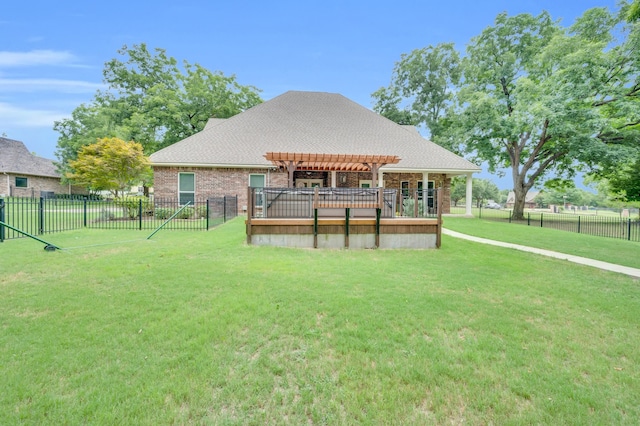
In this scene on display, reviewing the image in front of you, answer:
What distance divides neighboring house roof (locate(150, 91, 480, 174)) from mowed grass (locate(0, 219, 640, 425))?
12.4 m

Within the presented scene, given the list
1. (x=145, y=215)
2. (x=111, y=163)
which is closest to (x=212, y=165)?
(x=145, y=215)

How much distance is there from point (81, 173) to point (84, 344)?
57.2 ft

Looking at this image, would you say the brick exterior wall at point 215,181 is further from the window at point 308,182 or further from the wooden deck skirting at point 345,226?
the wooden deck skirting at point 345,226

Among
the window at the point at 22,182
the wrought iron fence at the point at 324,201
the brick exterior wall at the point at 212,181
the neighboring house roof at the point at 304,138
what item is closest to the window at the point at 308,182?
the brick exterior wall at the point at 212,181

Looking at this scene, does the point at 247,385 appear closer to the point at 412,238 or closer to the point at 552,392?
the point at 552,392

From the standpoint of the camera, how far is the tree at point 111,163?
14.8 m

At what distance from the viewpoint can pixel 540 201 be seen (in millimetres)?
91375

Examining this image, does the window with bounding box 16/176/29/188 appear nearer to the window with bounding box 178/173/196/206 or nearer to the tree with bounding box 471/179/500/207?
the window with bounding box 178/173/196/206

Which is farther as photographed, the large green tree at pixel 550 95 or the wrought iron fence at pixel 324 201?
the large green tree at pixel 550 95

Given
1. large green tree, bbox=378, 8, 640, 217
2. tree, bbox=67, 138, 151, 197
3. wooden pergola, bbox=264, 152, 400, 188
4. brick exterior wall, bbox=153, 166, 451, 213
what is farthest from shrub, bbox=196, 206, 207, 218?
large green tree, bbox=378, 8, 640, 217

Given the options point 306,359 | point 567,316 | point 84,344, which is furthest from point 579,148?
point 84,344

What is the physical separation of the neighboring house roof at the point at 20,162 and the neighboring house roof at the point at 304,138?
22255mm

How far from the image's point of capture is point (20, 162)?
97.1 feet

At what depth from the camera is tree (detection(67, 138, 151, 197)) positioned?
583 inches
